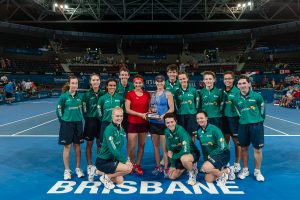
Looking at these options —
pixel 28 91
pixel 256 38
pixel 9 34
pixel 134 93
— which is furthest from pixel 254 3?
pixel 9 34

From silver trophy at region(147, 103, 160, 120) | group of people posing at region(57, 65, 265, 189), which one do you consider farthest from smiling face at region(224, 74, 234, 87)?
silver trophy at region(147, 103, 160, 120)

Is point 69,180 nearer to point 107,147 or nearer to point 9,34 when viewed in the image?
point 107,147

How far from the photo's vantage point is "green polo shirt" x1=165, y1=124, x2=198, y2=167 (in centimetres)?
501

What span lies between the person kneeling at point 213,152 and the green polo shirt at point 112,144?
1.34m

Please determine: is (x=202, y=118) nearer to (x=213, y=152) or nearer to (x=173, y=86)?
(x=213, y=152)

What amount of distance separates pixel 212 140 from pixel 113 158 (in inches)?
65.5

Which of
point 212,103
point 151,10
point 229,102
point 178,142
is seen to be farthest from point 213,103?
point 151,10

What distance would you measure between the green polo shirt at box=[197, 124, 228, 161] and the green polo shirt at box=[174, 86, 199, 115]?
2.56 ft

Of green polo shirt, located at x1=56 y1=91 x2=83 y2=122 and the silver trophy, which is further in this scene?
green polo shirt, located at x1=56 y1=91 x2=83 y2=122

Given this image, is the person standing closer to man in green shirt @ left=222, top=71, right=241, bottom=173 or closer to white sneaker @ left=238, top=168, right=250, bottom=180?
man in green shirt @ left=222, top=71, right=241, bottom=173

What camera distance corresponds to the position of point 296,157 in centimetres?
642

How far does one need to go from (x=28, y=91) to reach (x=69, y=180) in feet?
68.5

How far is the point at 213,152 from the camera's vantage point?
4.98 m

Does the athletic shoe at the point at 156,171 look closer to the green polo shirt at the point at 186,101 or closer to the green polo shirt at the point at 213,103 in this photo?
the green polo shirt at the point at 186,101
